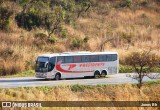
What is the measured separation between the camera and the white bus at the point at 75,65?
107 ft

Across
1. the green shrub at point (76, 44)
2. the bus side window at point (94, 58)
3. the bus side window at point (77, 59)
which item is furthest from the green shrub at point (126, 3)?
the bus side window at point (77, 59)

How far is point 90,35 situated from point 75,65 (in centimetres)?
1910

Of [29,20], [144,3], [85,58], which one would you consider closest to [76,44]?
[29,20]

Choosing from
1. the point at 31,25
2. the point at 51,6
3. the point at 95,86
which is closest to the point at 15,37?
the point at 31,25

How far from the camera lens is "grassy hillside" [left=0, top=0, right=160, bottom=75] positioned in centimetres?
3744

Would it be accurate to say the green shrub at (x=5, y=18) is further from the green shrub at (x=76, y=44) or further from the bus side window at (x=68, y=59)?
the bus side window at (x=68, y=59)

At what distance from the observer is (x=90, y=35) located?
52.6 m

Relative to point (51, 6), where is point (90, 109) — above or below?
below

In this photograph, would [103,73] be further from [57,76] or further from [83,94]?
[83,94]

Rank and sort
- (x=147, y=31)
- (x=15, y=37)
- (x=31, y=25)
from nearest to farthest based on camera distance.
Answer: (x=15, y=37)
(x=31, y=25)
(x=147, y=31)

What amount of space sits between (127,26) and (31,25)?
15.6 metres

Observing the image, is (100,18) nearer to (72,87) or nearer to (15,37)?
(15,37)

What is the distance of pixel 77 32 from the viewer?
53.3 meters

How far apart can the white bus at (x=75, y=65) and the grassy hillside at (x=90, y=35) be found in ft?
11.1
